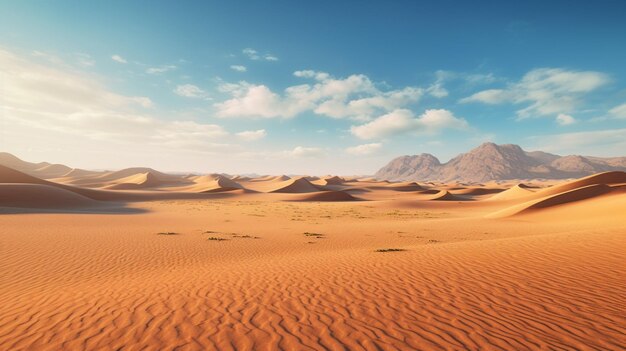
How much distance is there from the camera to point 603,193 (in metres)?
28.7

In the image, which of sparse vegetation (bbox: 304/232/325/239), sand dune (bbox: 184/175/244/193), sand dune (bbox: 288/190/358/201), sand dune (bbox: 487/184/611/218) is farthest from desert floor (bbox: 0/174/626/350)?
sand dune (bbox: 184/175/244/193)

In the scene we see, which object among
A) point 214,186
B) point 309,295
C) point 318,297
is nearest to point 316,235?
point 309,295

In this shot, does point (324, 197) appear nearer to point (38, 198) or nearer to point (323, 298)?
point (38, 198)

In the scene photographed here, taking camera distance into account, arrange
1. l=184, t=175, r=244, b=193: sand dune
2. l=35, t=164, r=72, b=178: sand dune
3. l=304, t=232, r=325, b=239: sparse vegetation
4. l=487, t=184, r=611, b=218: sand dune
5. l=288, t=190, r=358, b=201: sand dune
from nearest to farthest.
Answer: l=304, t=232, r=325, b=239: sparse vegetation
l=487, t=184, r=611, b=218: sand dune
l=288, t=190, r=358, b=201: sand dune
l=184, t=175, r=244, b=193: sand dune
l=35, t=164, r=72, b=178: sand dune

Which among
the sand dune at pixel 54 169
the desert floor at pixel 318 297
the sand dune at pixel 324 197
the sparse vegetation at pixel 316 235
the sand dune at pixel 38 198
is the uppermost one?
the sand dune at pixel 54 169

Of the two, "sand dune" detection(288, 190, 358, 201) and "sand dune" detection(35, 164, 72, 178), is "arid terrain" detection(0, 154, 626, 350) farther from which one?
"sand dune" detection(35, 164, 72, 178)

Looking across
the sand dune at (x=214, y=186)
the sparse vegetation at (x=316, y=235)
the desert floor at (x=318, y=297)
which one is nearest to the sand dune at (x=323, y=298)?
the desert floor at (x=318, y=297)

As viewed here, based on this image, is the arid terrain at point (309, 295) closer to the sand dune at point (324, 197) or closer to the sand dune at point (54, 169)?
the sand dune at point (324, 197)

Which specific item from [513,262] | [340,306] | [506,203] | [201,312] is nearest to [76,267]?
[201,312]

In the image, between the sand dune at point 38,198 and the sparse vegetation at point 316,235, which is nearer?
the sparse vegetation at point 316,235

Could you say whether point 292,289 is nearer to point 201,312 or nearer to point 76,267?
point 201,312

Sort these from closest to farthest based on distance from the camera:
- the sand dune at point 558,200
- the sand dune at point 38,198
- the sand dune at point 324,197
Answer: the sand dune at point 558,200, the sand dune at point 38,198, the sand dune at point 324,197

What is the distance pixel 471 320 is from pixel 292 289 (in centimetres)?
381

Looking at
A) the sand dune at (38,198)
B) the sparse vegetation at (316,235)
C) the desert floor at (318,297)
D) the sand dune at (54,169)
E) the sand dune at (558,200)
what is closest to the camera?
the desert floor at (318,297)
